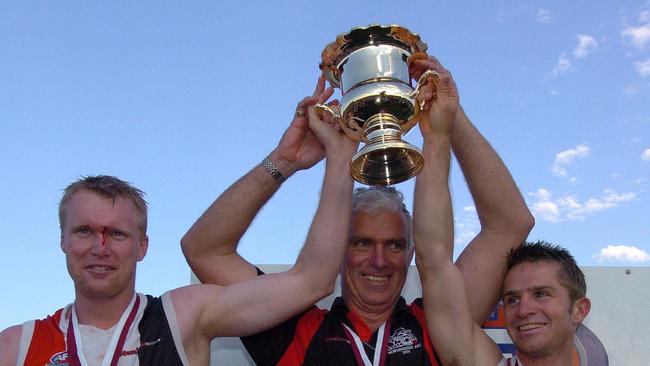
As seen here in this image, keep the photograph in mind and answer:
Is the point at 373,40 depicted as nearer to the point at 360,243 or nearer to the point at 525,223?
the point at 360,243

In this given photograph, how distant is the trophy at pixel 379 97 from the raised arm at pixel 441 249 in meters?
0.11

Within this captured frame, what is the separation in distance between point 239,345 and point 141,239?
4.41ft

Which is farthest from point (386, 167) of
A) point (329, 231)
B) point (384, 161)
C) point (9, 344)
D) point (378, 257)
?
point (9, 344)

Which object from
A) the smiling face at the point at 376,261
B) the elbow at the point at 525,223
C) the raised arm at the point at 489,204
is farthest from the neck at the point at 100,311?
the elbow at the point at 525,223

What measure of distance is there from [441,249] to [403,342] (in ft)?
1.43

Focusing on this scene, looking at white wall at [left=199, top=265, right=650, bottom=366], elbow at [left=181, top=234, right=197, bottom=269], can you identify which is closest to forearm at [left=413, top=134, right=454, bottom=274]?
elbow at [left=181, top=234, right=197, bottom=269]

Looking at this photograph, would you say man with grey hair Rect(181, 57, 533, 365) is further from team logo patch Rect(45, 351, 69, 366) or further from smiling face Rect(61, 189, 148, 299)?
team logo patch Rect(45, 351, 69, 366)

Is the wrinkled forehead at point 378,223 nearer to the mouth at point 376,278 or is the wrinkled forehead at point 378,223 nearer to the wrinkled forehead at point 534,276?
the mouth at point 376,278

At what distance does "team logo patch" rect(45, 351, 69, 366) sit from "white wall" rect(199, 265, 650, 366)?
137cm

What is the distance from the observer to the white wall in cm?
381

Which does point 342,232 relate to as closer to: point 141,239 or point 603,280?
point 141,239

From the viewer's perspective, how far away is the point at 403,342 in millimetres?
2871

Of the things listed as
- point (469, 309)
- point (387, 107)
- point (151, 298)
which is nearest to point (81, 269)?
point (151, 298)

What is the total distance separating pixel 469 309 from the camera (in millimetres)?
2844
